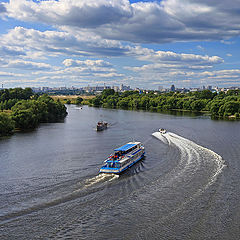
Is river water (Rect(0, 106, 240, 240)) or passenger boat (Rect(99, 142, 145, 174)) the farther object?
passenger boat (Rect(99, 142, 145, 174))

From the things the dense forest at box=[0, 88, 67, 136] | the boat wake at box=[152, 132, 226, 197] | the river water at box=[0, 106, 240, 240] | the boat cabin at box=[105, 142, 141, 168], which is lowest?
the river water at box=[0, 106, 240, 240]

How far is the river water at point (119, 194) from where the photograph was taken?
16.5m

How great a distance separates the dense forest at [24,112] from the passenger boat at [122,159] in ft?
87.7

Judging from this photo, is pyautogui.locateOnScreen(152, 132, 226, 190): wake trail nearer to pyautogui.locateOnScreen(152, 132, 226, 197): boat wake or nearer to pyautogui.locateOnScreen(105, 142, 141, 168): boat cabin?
pyautogui.locateOnScreen(152, 132, 226, 197): boat wake

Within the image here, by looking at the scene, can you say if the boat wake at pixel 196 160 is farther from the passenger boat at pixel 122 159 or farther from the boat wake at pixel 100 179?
the boat wake at pixel 100 179

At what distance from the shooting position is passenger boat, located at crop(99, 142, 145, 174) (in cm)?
2626

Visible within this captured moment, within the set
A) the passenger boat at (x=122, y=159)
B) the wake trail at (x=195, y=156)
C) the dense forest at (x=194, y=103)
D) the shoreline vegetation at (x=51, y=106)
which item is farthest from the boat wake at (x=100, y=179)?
the dense forest at (x=194, y=103)

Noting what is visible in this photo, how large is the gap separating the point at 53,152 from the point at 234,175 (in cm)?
2131

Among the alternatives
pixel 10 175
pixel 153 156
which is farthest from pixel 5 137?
pixel 153 156

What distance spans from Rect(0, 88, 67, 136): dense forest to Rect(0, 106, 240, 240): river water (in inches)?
544

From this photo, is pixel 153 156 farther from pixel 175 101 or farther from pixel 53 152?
pixel 175 101

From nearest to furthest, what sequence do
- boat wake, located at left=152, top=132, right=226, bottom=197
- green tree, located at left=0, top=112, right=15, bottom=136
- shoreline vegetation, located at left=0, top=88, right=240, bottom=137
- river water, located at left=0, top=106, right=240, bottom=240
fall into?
river water, located at left=0, top=106, right=240, bottom=240, boat wake, located at left=152, top=132, right=226, bottom=197, green tree, located at left=0, top=112, right=15, bottom=136, shoreline vegetation, located at left=0, top=88, right=240, bottom=137

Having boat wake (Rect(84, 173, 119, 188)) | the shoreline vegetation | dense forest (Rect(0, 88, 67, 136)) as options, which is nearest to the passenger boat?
boat wake (Rect(84, 173, 119, 188))

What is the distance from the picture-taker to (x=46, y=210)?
18.4m
